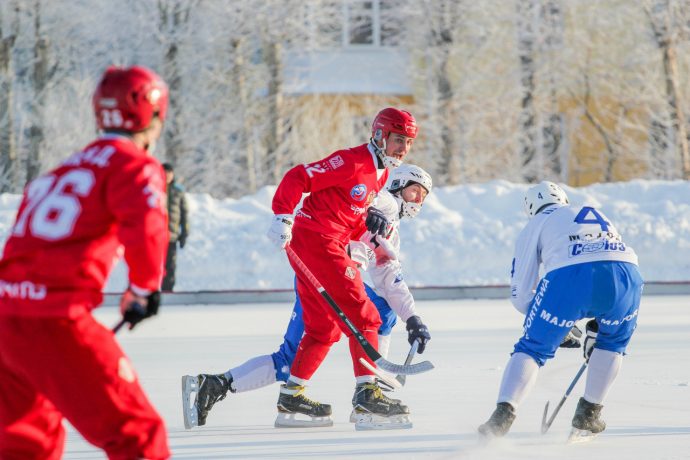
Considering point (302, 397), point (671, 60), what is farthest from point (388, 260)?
point (671, 60)

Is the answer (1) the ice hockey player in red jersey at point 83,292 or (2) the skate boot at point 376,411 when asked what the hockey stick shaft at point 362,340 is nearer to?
(2) the skate boot at point 376,411

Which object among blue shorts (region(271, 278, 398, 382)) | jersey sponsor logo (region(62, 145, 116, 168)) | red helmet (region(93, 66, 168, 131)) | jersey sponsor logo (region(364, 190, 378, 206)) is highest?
red helmet (region(93, 66, 168, 131))

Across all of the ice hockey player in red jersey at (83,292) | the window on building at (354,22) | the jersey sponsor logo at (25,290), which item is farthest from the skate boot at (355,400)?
the window on building at (354,22)

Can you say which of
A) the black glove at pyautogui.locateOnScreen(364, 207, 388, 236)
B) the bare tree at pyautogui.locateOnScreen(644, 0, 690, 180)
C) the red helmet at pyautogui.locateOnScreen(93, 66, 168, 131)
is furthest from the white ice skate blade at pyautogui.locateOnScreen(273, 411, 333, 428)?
the bare tree at pyautogui.locateOnScreen(644, 0, 690, 180)

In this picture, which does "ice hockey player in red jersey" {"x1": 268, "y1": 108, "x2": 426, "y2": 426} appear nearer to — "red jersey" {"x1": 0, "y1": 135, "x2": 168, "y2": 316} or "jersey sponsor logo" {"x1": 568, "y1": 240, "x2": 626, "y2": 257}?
"jersey sponsor logo" {"x1": 568, "y1": 240, "x2": 626, "y2": 257}

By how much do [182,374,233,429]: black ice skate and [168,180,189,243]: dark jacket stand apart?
6.62 m

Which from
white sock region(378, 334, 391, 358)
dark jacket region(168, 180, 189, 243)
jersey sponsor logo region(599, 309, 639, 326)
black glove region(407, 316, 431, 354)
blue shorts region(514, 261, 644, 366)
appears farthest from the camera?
dark jacket region(168, 180, 189, 243)

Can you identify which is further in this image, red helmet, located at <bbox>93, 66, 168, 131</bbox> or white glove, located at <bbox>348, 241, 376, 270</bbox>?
white glove, located at <bbox>348, 241, 376, 270</bbox>

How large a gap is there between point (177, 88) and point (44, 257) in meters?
17.6

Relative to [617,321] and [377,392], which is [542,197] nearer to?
[617,321]

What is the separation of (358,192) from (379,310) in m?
0.66

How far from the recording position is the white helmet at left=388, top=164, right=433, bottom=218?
6012 mm

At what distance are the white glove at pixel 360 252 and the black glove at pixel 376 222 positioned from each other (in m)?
0.17

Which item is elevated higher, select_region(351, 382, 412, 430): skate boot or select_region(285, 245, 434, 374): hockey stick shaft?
select_region(285, 245, 434, 374): hockey stick shaft
